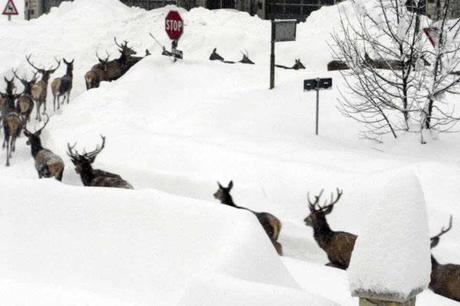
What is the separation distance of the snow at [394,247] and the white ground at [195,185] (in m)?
0.12

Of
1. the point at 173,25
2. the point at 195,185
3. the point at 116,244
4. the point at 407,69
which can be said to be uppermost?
the point at 173,25

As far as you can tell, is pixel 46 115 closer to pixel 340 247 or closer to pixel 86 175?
pixel 86 175

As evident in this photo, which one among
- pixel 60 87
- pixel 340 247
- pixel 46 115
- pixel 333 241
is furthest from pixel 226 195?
pixel 60 87

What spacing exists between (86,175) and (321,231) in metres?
4.16

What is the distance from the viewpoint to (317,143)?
43.3ft

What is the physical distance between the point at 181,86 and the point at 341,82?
404cm

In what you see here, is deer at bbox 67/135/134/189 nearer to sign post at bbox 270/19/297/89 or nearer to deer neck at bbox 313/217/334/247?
deer neck at bbox 313/217/334/247

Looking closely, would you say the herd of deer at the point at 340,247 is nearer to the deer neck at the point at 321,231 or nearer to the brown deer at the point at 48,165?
the deer neck at the point at 321,231

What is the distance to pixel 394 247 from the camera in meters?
3.66

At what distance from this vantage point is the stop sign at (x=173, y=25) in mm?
18594

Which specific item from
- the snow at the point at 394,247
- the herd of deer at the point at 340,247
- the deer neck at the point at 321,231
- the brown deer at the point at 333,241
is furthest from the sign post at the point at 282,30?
the snow at the point at 394,247

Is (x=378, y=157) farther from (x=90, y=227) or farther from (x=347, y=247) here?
(x=90, y=227)

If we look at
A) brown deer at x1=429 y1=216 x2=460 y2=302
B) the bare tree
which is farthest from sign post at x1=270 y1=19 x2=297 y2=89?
brown deer at x1=429 y1=216 x2=460 y2=302

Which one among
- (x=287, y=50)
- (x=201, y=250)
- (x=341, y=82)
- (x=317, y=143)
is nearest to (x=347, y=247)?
(x=201, y=250)
